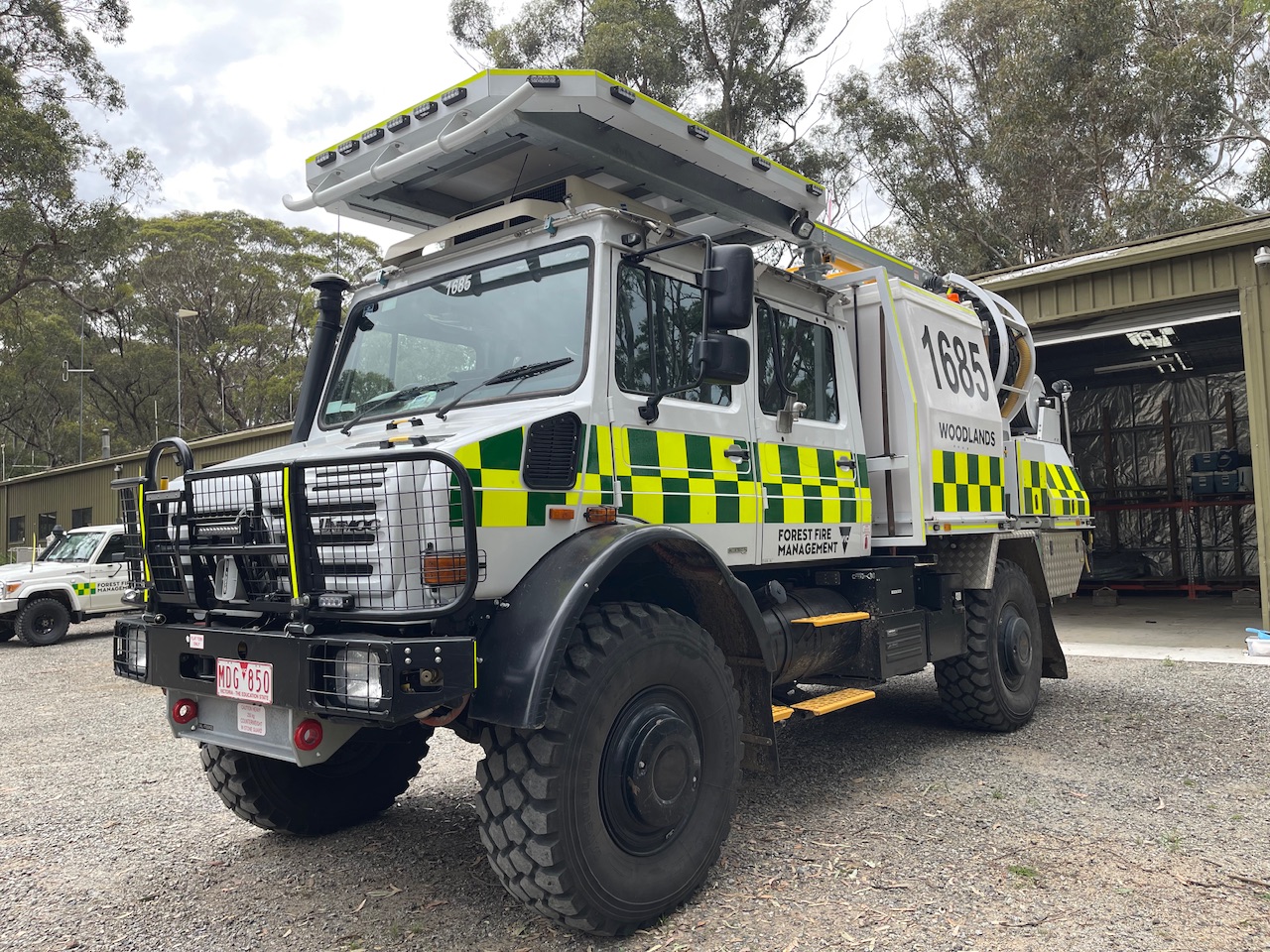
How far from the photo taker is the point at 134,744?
20.4ft

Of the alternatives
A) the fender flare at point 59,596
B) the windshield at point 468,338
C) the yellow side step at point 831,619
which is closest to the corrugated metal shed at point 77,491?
the fender flare at point 59,596

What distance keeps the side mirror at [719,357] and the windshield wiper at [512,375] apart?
19.2 inches

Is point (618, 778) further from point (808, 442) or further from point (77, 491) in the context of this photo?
point (77, 491)

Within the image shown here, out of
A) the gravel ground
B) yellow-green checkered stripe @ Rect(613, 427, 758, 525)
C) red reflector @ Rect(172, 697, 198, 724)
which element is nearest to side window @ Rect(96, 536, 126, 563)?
the gravel ground

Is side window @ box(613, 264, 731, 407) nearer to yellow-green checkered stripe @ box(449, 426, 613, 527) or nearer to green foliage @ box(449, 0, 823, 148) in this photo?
yellow-green checkered stripe @ box(449, 426, 613, 527)

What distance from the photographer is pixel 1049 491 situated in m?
6.52

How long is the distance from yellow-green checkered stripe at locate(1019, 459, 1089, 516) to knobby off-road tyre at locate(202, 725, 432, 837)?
4146 millimetres

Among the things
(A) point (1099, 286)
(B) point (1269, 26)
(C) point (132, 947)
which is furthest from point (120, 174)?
(B) point (1269, 26)

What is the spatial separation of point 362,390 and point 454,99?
127cm

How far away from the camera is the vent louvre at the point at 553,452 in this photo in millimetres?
3061

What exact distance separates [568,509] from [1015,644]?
372 centimetres

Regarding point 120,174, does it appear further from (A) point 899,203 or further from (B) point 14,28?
(A) point 899,203

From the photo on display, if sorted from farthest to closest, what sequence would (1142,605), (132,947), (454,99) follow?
1. (1142,605)
2. (454,99)
3. (132,947)

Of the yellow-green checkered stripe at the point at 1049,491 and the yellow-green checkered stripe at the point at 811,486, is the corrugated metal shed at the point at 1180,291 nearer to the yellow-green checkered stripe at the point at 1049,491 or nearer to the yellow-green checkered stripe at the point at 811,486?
the yellow-green checkered stripe at the point at 1049,491
